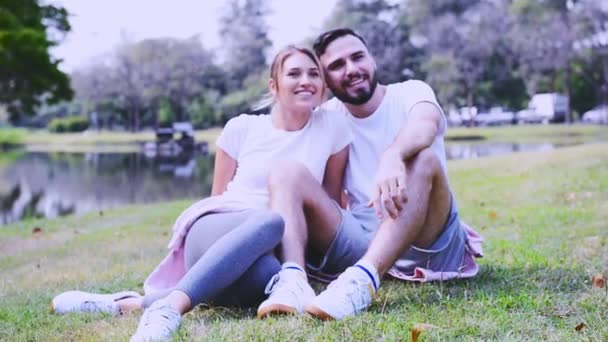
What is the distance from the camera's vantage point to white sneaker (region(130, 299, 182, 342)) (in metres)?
1.69

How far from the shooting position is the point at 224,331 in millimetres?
1789

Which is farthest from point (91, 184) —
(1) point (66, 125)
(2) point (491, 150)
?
(1) point (66, 125)

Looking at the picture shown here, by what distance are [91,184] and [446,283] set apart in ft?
38.5

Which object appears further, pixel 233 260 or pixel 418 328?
pixel 233 260

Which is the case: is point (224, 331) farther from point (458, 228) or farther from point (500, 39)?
point (500, 39)

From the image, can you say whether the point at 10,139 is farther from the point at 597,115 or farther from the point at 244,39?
the point at 597,115

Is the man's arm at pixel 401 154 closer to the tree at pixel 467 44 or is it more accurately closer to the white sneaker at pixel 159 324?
the white sneaker at pixel 159 324

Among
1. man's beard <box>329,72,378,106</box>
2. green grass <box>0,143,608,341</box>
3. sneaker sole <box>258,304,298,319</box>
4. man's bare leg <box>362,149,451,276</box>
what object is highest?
man's beard <box>329,72,378,106</box>

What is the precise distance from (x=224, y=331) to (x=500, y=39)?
106 ft

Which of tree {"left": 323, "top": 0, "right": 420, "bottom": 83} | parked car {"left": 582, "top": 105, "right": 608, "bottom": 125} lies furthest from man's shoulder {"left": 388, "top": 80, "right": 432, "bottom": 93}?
parked car {"left": 582, "top": 105, "right": 608, "bottom": 125}

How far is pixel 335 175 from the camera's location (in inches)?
101

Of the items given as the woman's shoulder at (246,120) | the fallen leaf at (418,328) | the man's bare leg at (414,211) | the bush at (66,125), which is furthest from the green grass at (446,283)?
the bush at (66,125)

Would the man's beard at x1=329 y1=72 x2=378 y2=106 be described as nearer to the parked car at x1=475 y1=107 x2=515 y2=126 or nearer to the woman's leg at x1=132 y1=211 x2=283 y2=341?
the woman's leg at x1=132 y1=211 x2=283 y2=341

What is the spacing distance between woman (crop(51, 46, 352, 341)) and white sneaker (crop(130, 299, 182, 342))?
0.04 m
